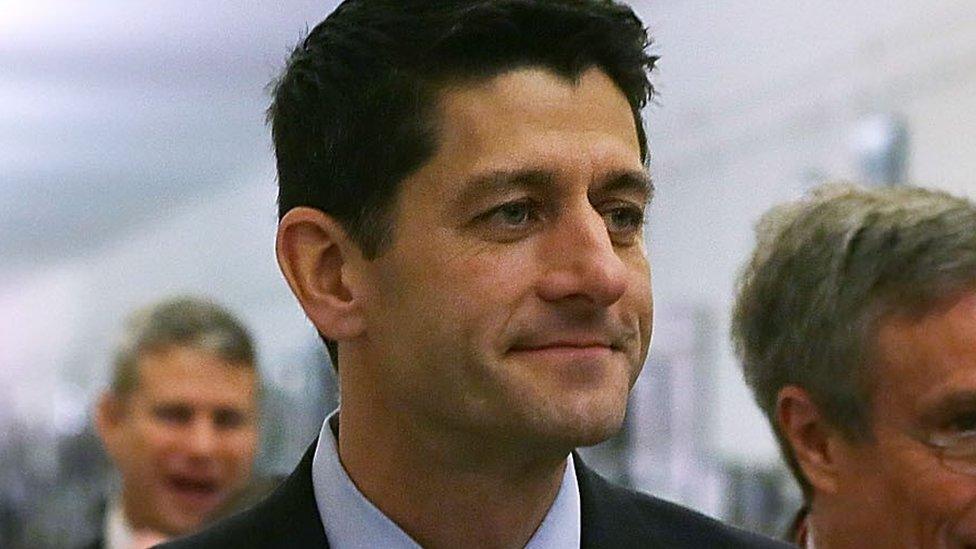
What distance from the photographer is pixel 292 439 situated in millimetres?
9164

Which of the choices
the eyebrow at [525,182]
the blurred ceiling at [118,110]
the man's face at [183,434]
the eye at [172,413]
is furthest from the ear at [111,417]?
the blurred ceiling at [118,110]

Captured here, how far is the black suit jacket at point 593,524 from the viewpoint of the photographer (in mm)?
1878

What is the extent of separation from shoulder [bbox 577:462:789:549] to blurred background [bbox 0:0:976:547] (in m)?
0.46

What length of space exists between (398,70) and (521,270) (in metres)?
0.28

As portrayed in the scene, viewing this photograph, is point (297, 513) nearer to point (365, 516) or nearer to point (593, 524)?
point (365, 516)

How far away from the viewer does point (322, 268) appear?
1897 millimetres

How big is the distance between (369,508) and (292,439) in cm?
738

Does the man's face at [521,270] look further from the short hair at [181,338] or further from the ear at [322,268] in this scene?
the short hair at [181,338]

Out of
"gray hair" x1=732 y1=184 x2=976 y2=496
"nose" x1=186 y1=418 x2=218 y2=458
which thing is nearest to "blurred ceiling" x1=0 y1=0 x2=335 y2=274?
"nose" x1=186 y1=418 x2=218 y2=458

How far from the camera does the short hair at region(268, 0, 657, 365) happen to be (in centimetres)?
181

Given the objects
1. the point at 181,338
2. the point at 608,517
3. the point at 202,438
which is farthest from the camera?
the point at 181,338

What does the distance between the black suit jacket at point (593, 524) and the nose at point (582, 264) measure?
290mm

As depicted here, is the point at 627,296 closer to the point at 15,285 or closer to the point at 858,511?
the point at 858,511

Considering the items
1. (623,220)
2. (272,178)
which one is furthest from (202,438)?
(623,220)
